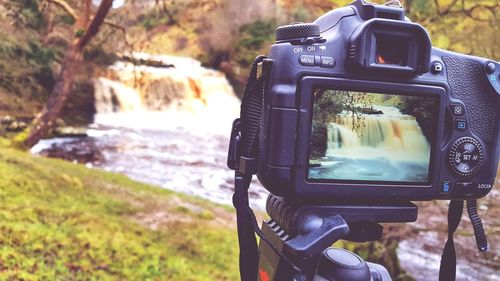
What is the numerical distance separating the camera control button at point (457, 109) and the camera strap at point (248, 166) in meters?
0.48

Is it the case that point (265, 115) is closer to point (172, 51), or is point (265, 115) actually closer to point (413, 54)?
point (413, 54)

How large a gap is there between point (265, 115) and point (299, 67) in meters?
0.13

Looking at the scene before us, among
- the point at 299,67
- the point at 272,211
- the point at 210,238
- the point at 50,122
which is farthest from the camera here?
the point at 50,122

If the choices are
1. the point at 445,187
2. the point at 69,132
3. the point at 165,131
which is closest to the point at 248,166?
the point at 445,187

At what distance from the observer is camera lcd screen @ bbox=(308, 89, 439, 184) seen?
3.34 ft

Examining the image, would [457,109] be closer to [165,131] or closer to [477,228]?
[477,228]

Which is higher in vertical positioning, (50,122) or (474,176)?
(474,176)

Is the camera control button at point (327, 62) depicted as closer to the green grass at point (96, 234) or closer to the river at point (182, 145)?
the green grass at point (96, 234)

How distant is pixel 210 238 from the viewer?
12.2ft

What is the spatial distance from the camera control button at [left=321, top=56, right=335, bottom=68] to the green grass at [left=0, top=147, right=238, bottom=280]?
2039 mm

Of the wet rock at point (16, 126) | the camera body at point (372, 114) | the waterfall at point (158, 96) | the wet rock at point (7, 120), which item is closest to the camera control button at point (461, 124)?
the camera body at point (372, 114)

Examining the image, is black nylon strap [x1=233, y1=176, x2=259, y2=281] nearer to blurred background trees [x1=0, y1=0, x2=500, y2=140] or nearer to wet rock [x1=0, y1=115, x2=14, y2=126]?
blurred background trees [x1=0, y1=0, x2=500, y2=140]

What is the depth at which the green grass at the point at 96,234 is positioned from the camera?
2566 mm

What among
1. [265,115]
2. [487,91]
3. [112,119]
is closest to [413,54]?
[487,91]
